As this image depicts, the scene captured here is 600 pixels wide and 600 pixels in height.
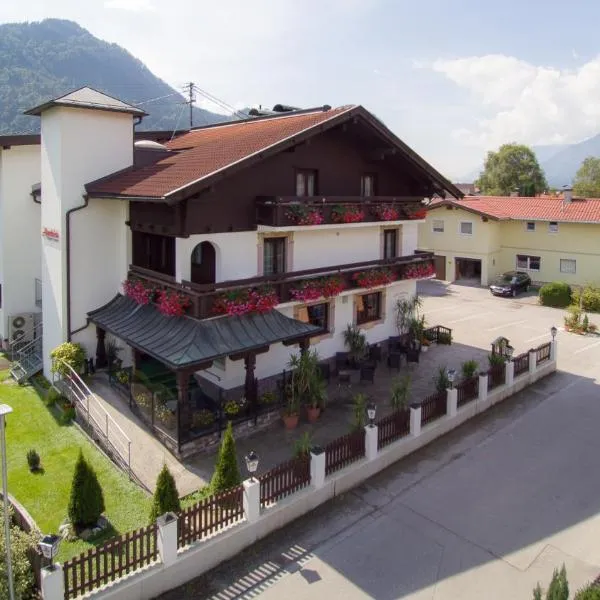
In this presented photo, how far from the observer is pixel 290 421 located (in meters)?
15.4

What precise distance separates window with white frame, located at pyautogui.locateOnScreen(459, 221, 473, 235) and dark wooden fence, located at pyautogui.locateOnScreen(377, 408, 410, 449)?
92.2 feet

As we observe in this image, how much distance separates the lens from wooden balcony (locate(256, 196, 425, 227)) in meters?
16.2

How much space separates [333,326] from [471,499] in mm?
8424

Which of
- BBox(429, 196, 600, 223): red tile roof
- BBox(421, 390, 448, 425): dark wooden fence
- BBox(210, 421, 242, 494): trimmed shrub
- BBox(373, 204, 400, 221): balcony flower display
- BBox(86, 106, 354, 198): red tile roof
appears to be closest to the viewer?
BBox(210, 421, 242, 494): trimmed shrub

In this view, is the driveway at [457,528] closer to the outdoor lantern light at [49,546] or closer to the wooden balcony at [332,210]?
the outdoor lantern light at [49,546]

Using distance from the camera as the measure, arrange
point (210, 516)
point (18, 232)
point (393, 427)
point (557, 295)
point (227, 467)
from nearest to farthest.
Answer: point (210, 516) < point (227, 467) < point (393, 427) < point (18, 232) < point (557, 295)

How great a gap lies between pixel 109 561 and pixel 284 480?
12.1ft

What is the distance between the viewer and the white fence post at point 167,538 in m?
9.52

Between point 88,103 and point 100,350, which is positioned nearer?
point 88,103

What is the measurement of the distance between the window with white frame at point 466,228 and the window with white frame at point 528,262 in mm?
3912

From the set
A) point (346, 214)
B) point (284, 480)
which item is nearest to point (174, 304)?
point (284, 480)

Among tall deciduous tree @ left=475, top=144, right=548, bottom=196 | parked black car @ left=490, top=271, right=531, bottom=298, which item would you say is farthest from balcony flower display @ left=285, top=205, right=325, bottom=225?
tall deciduous tree @ left=475, top=144, right=548, bottom=196

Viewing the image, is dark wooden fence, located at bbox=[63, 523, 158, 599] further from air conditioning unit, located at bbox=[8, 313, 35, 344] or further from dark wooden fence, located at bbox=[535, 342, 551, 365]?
dark wooden fence, located at bbox=[535, 342, 551, 365]

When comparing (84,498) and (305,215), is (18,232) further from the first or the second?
(84,498)
